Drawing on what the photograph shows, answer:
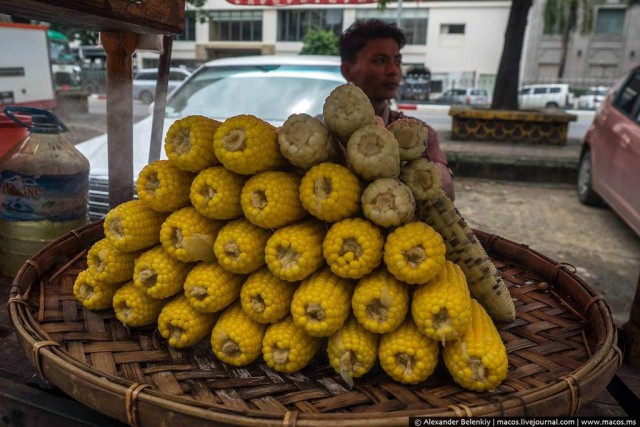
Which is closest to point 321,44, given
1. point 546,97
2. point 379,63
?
point 546,97

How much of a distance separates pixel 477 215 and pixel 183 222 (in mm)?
5353

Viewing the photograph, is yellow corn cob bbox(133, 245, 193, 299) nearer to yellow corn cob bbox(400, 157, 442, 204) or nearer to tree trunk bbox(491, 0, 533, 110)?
yellow corn cob bbox(400, 157, 442, 204)

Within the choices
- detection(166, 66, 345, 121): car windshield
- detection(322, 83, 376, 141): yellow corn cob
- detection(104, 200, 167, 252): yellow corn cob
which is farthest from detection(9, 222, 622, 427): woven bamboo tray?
detection(166, 66, 345, 121): car windshield

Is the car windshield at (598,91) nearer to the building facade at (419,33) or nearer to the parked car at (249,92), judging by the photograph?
the building facade at (419,33)

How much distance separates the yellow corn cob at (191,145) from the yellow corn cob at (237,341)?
434 mm

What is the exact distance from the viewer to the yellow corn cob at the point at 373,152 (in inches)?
45.0

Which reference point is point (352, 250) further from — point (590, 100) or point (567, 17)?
point (567, 17)

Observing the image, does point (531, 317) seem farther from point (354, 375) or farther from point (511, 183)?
point (511, 183)

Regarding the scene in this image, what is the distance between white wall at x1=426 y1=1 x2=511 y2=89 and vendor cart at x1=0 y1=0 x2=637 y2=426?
35.8 m

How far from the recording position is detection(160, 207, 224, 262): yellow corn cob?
1235mm

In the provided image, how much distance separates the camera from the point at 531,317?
1491 mm

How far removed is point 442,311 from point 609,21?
39603mm

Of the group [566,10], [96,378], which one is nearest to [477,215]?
[96,378]

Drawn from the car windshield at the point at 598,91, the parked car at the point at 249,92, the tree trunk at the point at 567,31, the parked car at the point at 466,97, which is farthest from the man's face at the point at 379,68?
the tree trunk at the point at 567,31
